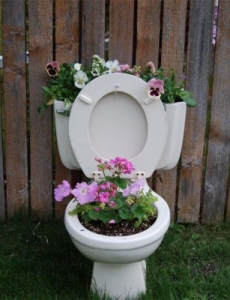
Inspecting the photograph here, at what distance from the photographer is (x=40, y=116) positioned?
299cm

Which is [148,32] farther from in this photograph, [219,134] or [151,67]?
[219,134]

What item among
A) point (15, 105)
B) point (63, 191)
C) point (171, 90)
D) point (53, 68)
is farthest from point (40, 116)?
point (171, 90)

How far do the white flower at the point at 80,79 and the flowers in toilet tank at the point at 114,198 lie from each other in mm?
407

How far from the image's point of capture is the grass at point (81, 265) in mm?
2580

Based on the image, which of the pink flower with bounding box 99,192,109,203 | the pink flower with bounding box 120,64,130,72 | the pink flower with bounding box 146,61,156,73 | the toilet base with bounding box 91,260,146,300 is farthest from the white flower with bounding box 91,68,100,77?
the toilet base with bounding box 91,260,146,300

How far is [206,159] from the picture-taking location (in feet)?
10.2

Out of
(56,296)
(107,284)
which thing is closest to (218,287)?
(107,284)

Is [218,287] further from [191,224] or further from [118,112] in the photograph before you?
[118,112]

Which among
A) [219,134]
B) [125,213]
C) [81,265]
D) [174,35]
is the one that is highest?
[174,35]

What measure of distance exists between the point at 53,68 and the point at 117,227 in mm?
872

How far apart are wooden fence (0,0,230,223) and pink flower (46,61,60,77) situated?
0.34 feet

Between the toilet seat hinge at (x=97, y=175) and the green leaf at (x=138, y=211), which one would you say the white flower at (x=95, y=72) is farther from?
the green leaf at (x=138, y=211)

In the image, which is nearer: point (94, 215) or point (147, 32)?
point (94, 215)

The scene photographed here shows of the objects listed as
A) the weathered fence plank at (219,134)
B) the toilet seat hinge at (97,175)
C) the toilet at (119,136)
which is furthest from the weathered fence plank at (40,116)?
the weathered fence plank at (219,134)
